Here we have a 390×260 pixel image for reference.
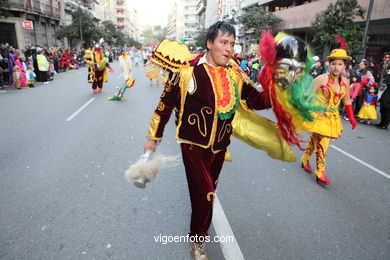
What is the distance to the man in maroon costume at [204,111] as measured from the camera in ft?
7.26

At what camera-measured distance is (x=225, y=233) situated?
2.84 metres

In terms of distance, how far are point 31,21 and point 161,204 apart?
25131 millimetres

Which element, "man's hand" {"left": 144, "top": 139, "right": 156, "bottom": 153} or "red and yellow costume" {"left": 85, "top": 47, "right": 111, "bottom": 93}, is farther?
"red and yellow costume" {"left": 85, "top": 47, "right": 111, "bottom": 93}

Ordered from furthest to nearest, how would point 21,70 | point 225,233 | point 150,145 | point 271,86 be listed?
point 21,70
point 225,233
point 150,145
point 271,86

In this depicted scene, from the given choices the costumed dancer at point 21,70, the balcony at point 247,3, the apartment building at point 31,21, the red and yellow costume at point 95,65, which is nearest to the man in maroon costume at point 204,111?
the red and yellow costume at point 95,65

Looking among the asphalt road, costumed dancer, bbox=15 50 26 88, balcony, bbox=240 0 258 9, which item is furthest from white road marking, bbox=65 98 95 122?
balcony, bbox=240 0 258 9

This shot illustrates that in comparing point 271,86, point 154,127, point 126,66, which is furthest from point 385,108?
point 126,66

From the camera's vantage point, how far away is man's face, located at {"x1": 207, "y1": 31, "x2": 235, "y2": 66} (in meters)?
2.15

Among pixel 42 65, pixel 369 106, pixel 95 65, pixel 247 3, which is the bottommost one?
pixel 369 106

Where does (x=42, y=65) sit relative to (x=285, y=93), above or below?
below

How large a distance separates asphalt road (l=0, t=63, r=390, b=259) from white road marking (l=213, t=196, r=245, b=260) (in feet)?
0.15

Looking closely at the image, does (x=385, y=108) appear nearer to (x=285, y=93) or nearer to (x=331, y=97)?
(x=331, y=97)

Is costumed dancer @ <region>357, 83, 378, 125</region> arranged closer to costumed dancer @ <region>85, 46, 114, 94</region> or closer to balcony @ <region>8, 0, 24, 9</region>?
costumed dancer @ <region>85, 46, 114, 94</region>

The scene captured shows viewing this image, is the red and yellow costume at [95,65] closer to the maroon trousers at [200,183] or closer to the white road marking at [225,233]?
the white road marking at [225,233]
